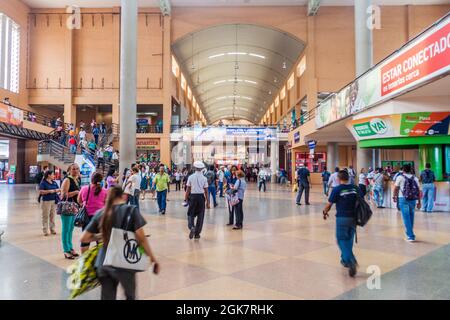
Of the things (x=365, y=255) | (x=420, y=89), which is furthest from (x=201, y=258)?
(x=420, y=89)

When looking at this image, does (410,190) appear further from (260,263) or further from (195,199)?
(195,199)

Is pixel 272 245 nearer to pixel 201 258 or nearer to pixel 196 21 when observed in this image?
pixel 201 258

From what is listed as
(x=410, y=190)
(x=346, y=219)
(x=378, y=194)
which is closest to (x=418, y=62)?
(x=410, y=190)

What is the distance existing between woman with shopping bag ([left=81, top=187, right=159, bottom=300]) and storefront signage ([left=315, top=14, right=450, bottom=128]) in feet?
27.8

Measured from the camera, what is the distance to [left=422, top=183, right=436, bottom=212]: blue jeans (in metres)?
11.0

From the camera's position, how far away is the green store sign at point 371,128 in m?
12.3

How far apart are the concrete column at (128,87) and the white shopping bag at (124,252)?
14.7m

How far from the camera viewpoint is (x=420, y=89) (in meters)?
10.0

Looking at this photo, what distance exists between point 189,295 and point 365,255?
3.36 m

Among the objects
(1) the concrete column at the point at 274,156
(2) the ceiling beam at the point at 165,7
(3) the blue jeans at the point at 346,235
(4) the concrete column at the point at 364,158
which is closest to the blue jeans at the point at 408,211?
(3) the blue jeans at the point at 346,235

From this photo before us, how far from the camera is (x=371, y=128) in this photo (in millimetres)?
13008

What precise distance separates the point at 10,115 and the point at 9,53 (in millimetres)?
11934

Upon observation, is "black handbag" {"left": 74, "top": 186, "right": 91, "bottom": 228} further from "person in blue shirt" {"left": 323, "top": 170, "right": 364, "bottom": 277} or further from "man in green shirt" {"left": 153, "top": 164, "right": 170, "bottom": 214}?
"man in green shirt" {"left": 153, "top": 164, "right": 170, "bottom": 214}

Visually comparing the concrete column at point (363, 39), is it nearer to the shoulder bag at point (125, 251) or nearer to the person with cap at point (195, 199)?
the person with cap at point (195, 199)
